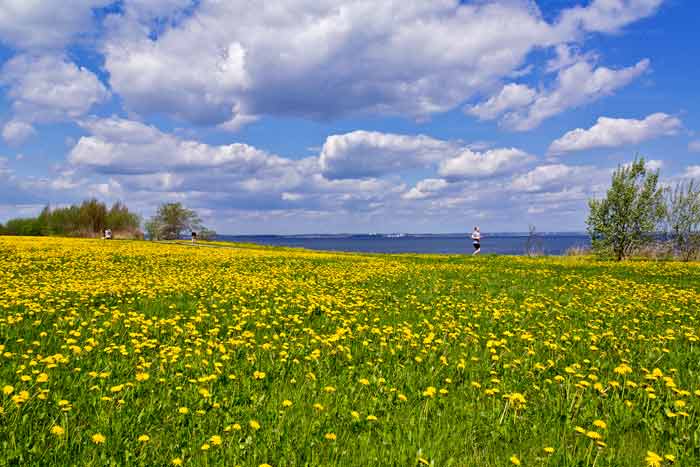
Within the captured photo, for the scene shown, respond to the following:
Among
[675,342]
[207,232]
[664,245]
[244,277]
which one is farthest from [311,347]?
[207,232]

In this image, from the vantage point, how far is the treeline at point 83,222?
61250mm

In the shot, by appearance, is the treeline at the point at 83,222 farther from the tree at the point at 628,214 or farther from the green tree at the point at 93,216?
the tree at the point at 628,214

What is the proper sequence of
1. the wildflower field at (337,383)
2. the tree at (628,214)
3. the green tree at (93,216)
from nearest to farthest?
1. the wildflower field at (337,383)
2. the tree at (628,214)
3. the green tree at (93,216)

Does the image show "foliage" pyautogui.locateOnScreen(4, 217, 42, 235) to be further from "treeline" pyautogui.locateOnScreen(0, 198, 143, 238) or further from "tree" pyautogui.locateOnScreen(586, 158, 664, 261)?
"tree" pyautogui.locateOnScreen(586, 158, 664, 261)

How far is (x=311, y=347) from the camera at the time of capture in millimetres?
6754

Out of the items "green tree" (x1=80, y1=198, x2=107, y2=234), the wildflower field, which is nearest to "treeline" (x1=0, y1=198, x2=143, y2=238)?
"green tree" (x1=80, y1=198, x2=107, y2=234)

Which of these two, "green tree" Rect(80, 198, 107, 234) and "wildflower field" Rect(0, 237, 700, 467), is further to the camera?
"green tree" Rect(80, 198, 107, 234)

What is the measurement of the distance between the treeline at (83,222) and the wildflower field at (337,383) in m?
57.7

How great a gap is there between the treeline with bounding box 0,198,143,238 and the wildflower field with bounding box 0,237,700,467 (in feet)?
189

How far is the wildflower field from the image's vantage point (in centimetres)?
382

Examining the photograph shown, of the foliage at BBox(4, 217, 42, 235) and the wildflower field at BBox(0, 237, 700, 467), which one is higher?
the foliage at BBox(4, 217, 42, 235)

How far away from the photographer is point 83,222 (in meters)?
61.3

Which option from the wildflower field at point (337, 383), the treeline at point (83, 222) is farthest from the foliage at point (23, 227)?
the wildflower field at point (337, 383)

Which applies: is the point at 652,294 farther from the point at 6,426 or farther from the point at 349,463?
the point at 6,426
